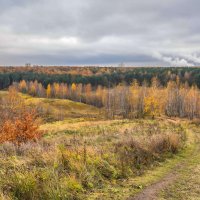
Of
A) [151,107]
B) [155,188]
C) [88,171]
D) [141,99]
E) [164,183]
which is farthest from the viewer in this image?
[141,99]

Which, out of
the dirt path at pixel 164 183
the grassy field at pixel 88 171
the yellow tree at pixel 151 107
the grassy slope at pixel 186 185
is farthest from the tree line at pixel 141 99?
the grassy field at pixel 88 171

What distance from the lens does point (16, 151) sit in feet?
42.6

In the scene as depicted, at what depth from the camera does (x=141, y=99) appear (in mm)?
94375

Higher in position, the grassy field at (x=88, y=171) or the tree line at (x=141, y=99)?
the grassy field at (x=88, y=171)

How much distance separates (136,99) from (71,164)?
86.7 m

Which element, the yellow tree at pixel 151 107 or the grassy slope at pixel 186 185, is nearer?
Answer: the grassy slope at pixel 186 185

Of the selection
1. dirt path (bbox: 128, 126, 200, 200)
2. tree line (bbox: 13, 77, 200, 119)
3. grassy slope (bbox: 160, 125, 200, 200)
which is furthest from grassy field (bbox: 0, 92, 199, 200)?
tree line (bbox: 13, 77, 200, 119)

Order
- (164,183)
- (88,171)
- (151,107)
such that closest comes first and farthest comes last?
1. (88,171)
2. (164,183)
3. (151,107)

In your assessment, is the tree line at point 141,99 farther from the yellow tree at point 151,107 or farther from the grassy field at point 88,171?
the grassy field at point 88,171

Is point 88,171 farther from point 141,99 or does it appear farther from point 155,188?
point 141,99

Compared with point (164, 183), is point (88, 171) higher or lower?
higher

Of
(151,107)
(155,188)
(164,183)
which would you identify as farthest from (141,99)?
(155,188)

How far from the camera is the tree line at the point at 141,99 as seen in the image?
258ft

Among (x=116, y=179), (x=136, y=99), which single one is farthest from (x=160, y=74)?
(x=116, y=179)
